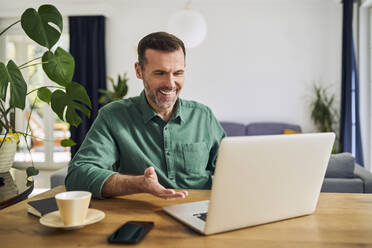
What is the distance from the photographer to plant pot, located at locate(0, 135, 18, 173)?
68.7 inches

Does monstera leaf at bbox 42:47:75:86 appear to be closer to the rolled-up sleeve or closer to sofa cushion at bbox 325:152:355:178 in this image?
the rolled-up sleeve

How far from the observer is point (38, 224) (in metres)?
0.91

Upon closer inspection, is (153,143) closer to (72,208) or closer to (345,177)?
(72,208)

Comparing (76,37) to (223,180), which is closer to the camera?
(223,180)

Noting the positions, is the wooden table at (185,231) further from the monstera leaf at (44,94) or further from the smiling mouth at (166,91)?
the monstera leaf at (44,94)

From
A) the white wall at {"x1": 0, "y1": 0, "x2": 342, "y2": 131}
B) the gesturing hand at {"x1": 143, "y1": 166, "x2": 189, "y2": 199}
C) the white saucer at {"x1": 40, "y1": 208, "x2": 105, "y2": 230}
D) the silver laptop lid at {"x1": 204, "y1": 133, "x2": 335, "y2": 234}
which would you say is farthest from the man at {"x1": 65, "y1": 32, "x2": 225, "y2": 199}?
the white wall at {"x1": 0, "y1": 0, "x2": 342, "y2": 131}

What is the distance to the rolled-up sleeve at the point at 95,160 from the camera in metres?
1.17

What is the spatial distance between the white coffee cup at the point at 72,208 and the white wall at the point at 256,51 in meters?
4.77

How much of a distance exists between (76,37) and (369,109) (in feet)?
14.7

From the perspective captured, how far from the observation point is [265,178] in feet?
2.85

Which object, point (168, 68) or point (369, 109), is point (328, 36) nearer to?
point (369, 109)

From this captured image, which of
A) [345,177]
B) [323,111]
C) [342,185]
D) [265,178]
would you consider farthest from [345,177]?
[323,111]

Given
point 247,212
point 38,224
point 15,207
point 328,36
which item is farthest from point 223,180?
point 328,36

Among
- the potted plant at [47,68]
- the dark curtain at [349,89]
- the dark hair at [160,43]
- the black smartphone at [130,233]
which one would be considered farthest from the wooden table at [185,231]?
the dark curtain at [349,89]
